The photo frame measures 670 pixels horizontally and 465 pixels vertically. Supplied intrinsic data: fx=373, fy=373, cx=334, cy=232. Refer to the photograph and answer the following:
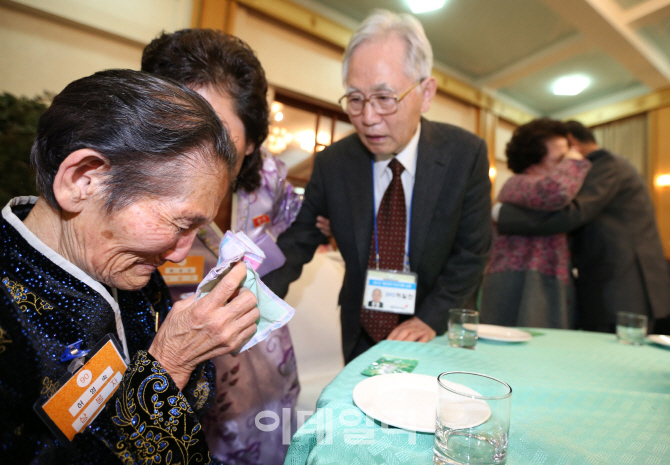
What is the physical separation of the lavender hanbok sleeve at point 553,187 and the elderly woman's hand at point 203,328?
6.80ft

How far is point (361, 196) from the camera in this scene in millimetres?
1591

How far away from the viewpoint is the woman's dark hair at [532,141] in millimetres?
2578

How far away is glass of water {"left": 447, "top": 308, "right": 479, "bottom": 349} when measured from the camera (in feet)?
3.72

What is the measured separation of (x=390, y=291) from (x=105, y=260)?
3.22ft

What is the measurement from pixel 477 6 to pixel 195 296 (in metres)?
5.60

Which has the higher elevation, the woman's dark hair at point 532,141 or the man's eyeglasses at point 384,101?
the woman's dark hair at point 532,141

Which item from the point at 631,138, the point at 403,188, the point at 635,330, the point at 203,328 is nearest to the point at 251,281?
the point at 203,328

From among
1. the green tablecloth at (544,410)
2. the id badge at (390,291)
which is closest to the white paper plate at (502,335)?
the green tablecloth at (544,410)

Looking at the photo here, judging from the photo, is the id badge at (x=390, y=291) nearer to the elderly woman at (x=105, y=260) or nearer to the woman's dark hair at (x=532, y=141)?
the elderly woman at (x=105, y=260)

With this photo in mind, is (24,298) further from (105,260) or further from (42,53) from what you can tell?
(42,53)

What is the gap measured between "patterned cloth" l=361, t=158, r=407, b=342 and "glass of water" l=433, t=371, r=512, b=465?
0.94m

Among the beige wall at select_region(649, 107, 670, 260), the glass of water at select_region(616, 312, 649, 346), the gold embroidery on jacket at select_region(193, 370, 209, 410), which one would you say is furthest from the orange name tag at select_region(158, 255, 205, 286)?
the beige wall at select_region(649, 107, 670, 260)

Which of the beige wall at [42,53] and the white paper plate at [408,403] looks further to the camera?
the beige wall at [42,53]

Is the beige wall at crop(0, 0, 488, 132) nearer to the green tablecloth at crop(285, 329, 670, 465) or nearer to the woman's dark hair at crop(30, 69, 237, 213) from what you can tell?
the woman's dark hair at crop(30, 69, 237, 213)
